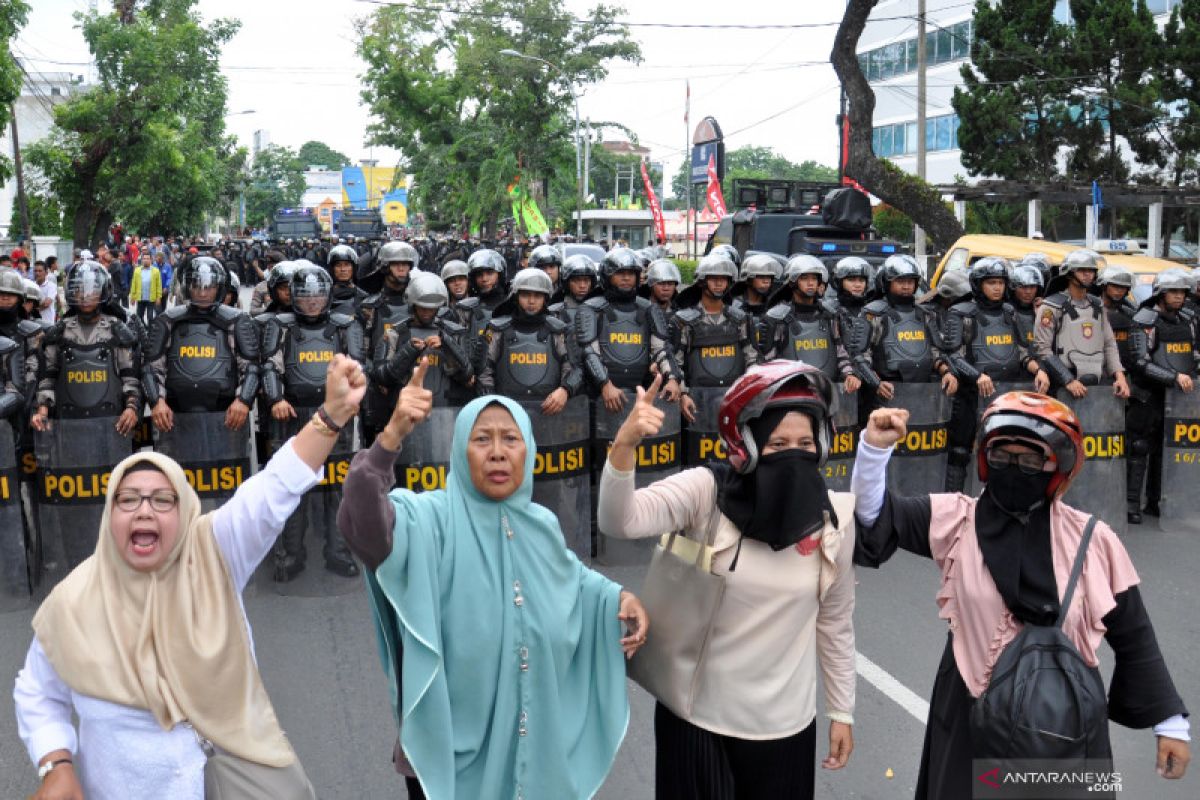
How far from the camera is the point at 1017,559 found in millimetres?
3143

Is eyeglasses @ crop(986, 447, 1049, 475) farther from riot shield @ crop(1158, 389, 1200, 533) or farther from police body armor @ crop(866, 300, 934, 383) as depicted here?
riot shield @ crop(1158, 389, 1200, 533)

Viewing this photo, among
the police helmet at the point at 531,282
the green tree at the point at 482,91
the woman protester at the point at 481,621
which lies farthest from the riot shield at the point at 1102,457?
the green tree at the point at 482,91

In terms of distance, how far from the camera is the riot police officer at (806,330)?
8.73 m

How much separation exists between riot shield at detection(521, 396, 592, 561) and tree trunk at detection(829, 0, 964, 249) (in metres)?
14.4

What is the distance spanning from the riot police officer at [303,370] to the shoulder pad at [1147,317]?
216 inches

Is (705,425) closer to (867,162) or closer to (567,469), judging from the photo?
(567,469)

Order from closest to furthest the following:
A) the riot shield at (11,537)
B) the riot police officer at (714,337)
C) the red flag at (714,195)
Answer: the riot shield at (11,537) → the riot police officer at (714,337) → the red flag at (714,195)

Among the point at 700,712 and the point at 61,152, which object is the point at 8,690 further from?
the point at 61,152

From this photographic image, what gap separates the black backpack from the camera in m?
2.83

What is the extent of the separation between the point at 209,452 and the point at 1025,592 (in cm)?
543

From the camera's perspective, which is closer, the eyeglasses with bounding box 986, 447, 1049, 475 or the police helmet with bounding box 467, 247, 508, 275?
the eyeglasses with bounding box 986, 447, 1049, 475

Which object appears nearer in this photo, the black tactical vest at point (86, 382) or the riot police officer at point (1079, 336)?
the black tactical vest at point (86, 382)

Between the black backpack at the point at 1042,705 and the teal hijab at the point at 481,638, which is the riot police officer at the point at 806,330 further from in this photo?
the black backpack at the point at 1042,705

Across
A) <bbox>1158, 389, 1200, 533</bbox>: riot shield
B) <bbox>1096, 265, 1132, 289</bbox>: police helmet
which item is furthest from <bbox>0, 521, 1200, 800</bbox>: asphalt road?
<bbox>1096, 265, 1132, 289</bbox>: police helmet
